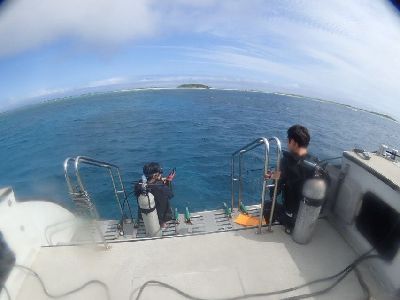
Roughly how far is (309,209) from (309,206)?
0.05m

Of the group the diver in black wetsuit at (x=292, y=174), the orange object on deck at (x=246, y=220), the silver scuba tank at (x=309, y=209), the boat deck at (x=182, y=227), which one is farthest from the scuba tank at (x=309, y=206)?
the boat deck at (x=182, y=227)

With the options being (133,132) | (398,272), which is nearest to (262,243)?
(398,272)

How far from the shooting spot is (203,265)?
297 cm

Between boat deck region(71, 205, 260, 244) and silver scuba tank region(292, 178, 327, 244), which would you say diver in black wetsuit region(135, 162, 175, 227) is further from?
silver scuba tank region(292, 178, 327, 244)

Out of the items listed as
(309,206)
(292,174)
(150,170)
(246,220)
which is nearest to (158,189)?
(150,170)

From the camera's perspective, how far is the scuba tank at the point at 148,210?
129 inches

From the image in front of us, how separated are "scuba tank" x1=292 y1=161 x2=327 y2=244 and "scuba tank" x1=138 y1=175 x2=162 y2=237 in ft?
6.72

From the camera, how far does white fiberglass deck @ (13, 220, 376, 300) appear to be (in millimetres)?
2664

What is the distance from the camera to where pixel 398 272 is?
2.43 metres

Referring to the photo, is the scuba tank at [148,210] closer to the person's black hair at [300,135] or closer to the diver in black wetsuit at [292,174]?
the diver in black wetsuit at [292,174]

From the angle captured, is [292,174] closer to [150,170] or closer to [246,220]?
[246,220]

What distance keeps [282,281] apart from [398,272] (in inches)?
46.9

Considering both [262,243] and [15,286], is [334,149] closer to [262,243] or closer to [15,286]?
[262,243]

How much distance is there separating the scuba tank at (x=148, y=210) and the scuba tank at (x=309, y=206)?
2049 millimetres
